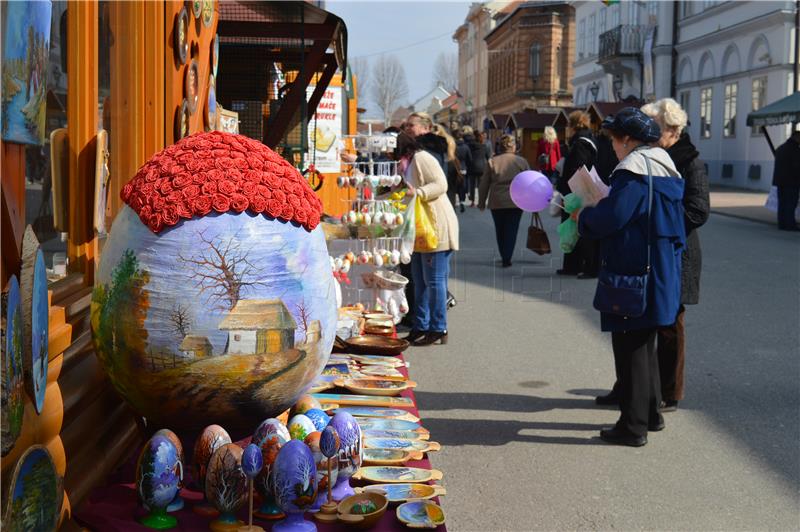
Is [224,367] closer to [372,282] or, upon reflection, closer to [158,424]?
[158,424]

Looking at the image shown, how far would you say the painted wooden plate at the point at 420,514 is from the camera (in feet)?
9.06

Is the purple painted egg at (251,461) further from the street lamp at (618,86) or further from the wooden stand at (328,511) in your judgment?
the street lamp at (618,86)

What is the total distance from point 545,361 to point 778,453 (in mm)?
2515

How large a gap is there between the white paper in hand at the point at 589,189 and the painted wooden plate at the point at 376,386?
5.49ft

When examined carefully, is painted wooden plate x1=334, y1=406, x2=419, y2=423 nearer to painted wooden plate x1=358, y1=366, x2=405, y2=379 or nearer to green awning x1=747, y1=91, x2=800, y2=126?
painted wooden plate x1=358, y1=366, x2=405, y2=379

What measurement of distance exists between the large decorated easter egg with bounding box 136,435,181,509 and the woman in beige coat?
514 cm

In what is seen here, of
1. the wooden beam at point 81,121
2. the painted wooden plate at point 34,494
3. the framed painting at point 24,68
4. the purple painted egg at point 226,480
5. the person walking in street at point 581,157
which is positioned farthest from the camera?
the person walking in street at point 581,157

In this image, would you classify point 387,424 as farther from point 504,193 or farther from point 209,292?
point 504,193

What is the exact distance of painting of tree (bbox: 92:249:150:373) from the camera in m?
2.64

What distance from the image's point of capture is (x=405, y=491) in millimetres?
3047

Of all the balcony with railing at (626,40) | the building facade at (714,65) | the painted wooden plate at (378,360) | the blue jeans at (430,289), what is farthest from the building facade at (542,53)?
the painted wooden plate at (378,360)

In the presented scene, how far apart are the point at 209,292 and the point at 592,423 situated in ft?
12.9

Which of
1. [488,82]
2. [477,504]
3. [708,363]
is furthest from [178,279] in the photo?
[488,82]

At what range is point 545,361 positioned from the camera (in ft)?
25.2
